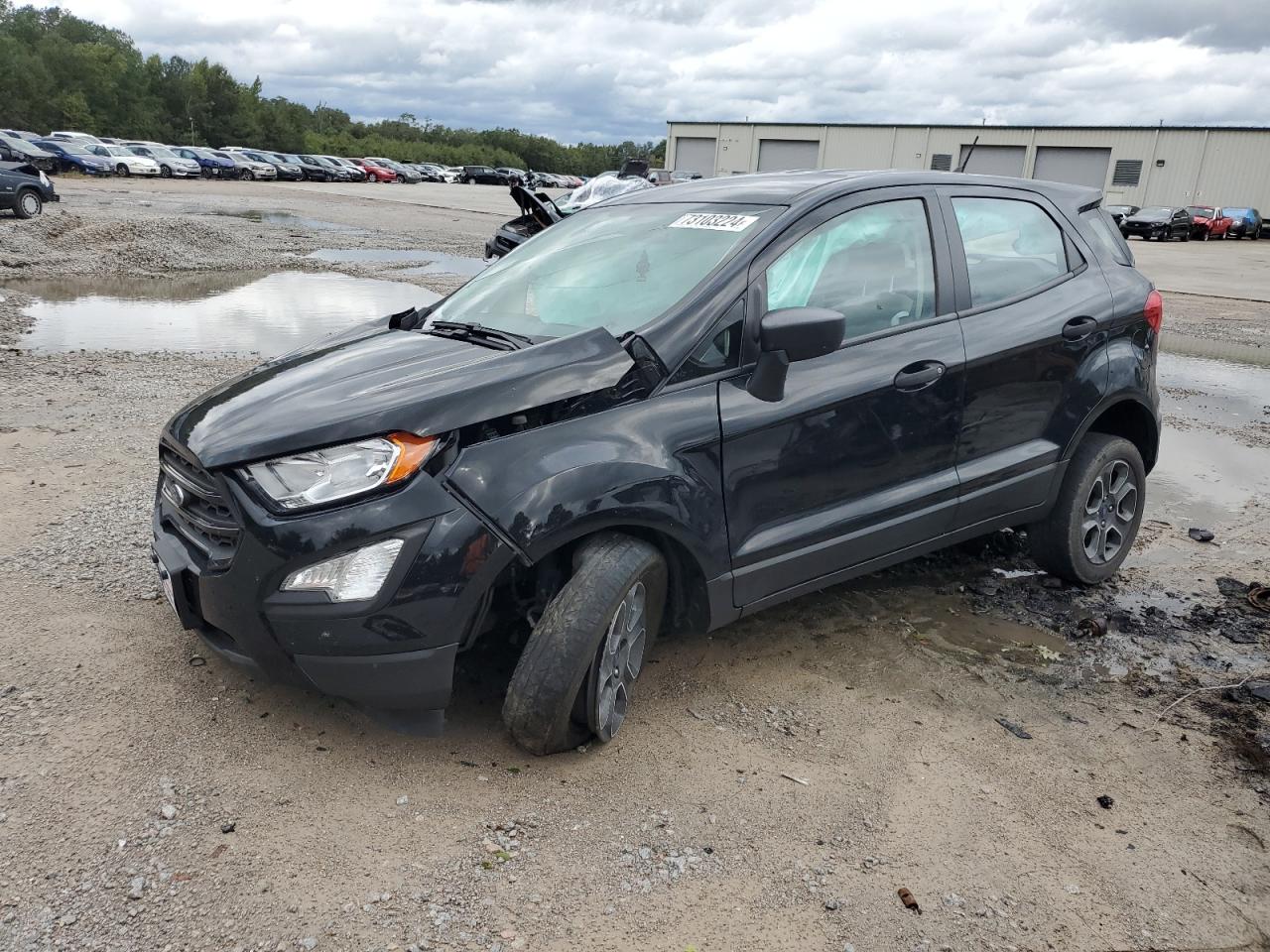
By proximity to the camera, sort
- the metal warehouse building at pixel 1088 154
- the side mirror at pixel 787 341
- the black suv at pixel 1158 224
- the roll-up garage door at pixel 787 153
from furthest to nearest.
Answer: the roll-up garage door at pixel 787 153 < the metal warehouse building at pixel 1088 154 < the black suv at pixel 1158 224 < the side mirror at pixel 787 341

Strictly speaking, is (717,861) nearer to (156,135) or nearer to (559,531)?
(559,531)

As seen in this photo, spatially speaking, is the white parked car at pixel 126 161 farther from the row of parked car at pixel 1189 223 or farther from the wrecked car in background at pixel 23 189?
the row of parked car at pixel 1189 223

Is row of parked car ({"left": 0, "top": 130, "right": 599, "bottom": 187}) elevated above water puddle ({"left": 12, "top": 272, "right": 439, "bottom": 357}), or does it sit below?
above

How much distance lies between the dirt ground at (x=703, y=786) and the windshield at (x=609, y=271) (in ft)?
4.02

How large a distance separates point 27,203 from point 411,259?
8.29 meters

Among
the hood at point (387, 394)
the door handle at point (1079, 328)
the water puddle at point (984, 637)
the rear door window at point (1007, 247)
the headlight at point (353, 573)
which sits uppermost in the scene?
the rear door window at point (1007, 247)

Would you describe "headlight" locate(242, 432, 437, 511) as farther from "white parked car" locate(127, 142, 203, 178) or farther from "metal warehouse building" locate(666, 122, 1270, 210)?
"metal warehouse building" locate(666, 122, 1270, 210)

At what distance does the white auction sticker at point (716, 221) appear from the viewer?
3471 millimetres

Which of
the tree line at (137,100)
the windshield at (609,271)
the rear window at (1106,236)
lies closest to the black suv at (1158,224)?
the rear window at (1106,236)

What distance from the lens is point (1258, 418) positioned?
8141 mm

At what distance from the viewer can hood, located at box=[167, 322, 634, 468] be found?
270 cm

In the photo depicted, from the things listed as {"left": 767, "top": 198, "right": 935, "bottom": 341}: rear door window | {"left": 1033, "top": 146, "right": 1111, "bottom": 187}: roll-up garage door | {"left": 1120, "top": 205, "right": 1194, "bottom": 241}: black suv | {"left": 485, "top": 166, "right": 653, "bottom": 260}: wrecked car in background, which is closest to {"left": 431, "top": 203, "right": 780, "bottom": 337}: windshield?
{"left": 767, "top": 198, "right": 935, "bottom": 341}: rear door window

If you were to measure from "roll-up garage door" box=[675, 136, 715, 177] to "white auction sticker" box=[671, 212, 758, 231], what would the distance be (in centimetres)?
6881

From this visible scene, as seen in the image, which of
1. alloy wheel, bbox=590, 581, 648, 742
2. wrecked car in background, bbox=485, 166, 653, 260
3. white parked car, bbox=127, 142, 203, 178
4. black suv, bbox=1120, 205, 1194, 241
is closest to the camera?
alloy wheel, bbox=590, 581, 648, 742
